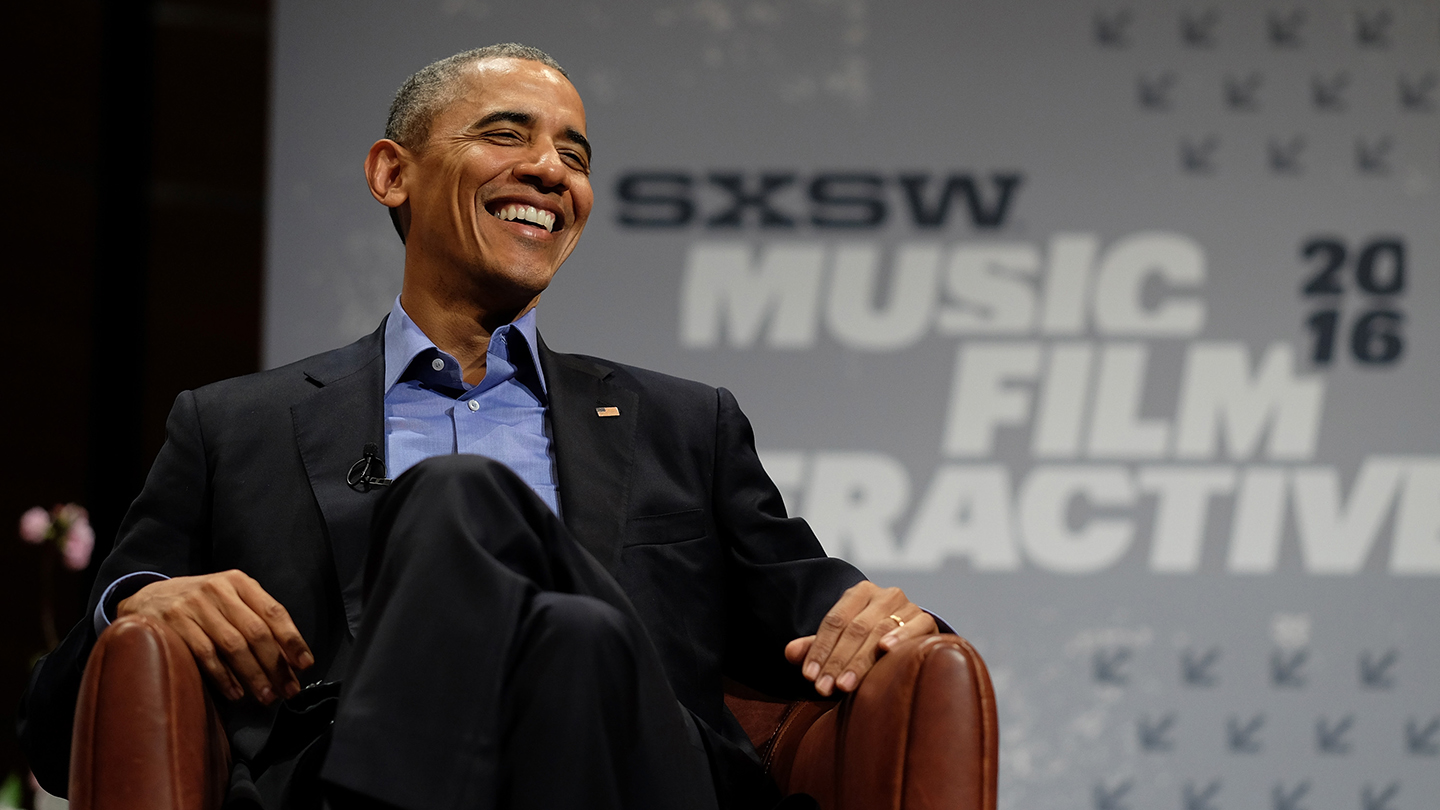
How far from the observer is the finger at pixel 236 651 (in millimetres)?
1320

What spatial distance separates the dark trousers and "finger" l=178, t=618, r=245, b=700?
22 cm

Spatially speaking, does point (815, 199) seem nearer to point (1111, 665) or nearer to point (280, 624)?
point (1111, 665)

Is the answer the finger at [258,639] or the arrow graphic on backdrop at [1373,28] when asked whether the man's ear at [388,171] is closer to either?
the finger at [258,639]

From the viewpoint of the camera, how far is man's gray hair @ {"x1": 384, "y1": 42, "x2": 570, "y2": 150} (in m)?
1.91

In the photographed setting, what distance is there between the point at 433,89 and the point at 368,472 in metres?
0.63

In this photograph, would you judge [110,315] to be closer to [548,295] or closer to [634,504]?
[548,295]

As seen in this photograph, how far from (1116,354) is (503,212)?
2.00 metres

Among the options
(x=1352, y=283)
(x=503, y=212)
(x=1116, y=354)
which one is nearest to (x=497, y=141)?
(x=503, y=212)

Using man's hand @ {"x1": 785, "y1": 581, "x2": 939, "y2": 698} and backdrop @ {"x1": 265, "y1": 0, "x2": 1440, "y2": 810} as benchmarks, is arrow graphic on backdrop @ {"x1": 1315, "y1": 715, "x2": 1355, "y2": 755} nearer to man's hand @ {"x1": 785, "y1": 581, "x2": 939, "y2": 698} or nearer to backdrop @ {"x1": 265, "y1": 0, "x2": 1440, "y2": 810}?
backdrop @ {"x1": 265, "y1": 0, "x2": 1440, "y2": 810}

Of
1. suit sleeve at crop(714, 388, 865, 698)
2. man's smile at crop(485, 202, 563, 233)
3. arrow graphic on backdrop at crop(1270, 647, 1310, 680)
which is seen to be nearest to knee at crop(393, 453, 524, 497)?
suit sleeve at crop(714, 388, 865, 698)

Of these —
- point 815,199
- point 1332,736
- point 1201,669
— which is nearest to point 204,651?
point 815,199

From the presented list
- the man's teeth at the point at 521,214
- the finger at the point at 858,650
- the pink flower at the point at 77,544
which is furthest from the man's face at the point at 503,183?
the pink flower at the point at 77,544

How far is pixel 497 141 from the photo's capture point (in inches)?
73.5

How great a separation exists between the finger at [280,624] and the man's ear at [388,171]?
79 cm
